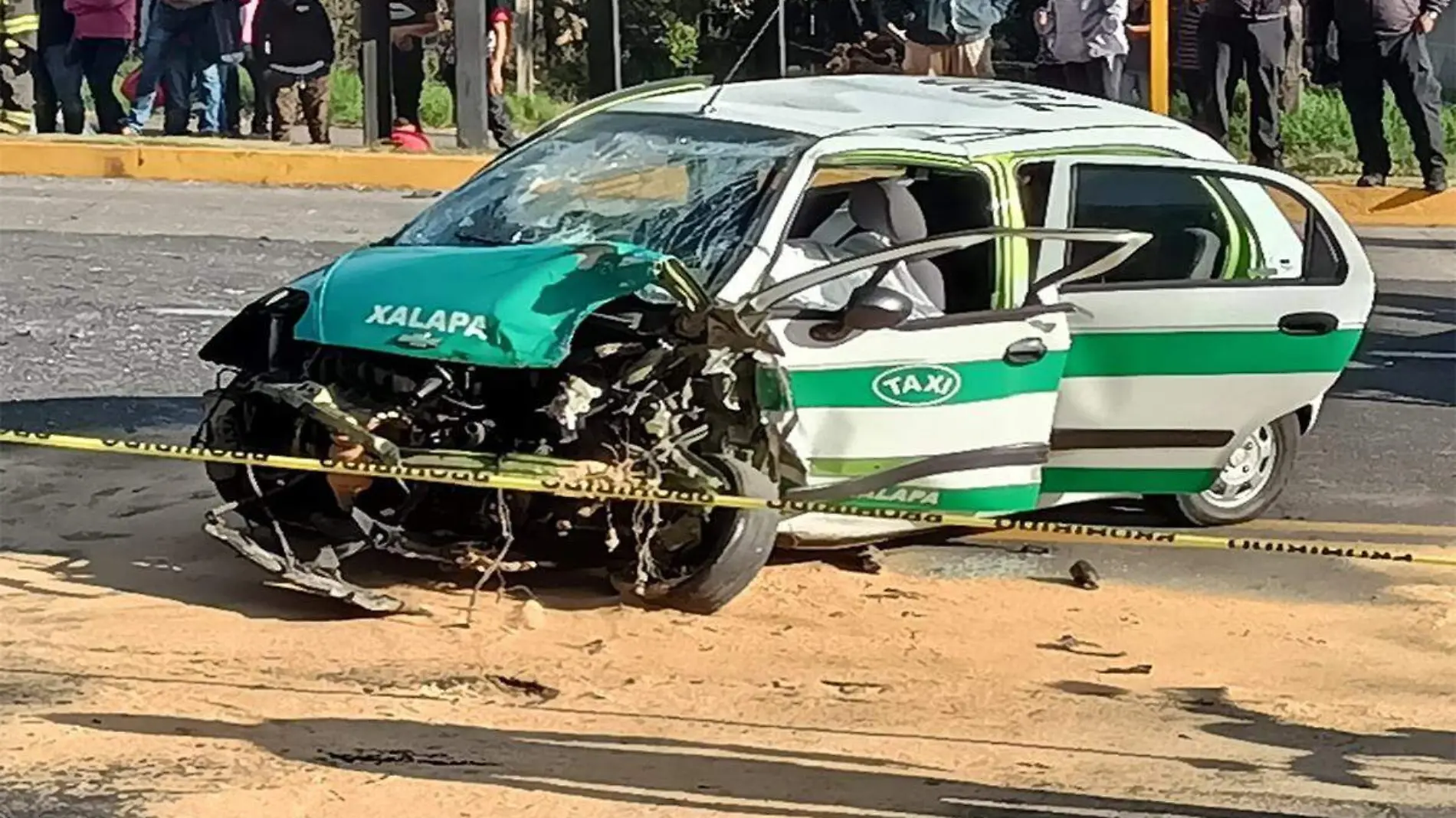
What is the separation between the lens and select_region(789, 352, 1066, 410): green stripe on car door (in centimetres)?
710

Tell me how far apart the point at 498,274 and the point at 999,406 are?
1.68 metres

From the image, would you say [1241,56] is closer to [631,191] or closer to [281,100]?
[281,100]

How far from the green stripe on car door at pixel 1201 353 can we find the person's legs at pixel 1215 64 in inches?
326

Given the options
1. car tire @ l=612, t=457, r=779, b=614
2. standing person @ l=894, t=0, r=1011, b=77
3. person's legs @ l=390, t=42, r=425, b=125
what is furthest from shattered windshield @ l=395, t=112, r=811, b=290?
person's legs @ l=390, t=42, r=425, b=125

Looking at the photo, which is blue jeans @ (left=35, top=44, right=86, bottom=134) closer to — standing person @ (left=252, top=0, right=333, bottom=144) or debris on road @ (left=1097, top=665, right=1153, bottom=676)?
standing person @ (left=252, top=0, right=333, bottom=144)

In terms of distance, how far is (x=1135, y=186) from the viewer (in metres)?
8.08

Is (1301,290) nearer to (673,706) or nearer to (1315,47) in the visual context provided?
(673,706)

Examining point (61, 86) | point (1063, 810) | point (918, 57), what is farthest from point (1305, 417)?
point (61, 86)

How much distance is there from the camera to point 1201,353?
780 centimetres

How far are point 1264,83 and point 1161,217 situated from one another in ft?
26.5

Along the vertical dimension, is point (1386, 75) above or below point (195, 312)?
above

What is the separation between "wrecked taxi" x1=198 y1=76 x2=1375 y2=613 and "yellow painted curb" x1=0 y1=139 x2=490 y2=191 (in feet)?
28.9

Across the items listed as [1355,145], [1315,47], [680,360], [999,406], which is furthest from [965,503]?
[1315,47]

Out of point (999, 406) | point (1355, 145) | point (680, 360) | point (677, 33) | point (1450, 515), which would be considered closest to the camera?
point (680, 360)
